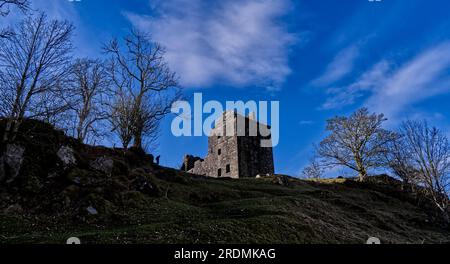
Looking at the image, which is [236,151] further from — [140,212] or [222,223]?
[222,223]

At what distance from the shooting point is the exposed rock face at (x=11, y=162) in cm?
1271

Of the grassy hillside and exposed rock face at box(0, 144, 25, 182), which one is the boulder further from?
exposed rock face at box(0, 144, 25, 182)

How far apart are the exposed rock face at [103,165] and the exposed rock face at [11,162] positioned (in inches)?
123

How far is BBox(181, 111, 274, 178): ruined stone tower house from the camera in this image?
4075 centimetres

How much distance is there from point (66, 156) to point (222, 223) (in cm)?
934

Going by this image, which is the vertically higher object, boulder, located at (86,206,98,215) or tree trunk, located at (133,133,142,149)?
tree trunk, located at (133,133,142,149)

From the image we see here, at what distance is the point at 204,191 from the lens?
1859 cm

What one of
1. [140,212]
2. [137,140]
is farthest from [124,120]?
[140,212]

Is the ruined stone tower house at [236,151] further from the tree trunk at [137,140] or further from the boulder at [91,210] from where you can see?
→ the boulder at [91,210]

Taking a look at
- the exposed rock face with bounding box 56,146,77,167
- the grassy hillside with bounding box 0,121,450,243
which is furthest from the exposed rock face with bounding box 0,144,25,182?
the exposed rock face with bounding box 56,146,77,167

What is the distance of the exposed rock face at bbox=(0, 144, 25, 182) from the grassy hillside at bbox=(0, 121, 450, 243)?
0.51 ft

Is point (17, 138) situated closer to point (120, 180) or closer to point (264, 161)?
point (120, 180)
